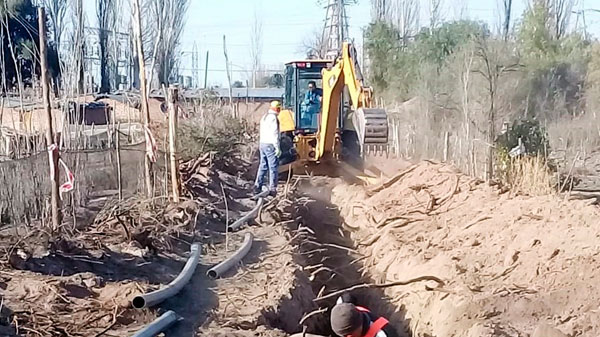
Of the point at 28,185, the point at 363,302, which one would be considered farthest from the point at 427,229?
the point at 28,185

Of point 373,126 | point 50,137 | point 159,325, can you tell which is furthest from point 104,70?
point 159,325

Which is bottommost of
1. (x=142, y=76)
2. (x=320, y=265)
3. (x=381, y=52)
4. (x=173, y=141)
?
(x=320, y=265)

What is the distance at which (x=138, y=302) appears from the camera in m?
6.93

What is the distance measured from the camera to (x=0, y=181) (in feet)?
33.1

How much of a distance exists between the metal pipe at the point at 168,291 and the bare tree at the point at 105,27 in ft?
138

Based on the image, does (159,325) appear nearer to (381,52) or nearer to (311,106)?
(311,106)

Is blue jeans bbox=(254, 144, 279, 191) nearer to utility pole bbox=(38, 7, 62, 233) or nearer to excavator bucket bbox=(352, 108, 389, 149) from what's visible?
excavator bucket bbox=(352, 108, 389, 149)

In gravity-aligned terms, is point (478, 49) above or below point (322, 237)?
above

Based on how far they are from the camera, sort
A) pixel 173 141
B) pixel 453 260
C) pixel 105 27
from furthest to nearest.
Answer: pixel 105 27 < pixel 173 141 < pixel 453 260

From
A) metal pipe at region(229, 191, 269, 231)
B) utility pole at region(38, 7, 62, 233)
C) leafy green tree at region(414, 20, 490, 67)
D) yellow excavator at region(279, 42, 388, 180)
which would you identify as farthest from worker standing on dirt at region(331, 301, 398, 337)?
leafy green tree at region(414, 20, 490, 67)

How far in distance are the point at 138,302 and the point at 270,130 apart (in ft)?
24.9

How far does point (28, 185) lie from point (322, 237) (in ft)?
15.9

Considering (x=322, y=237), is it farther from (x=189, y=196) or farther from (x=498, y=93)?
(x=498, y=93)

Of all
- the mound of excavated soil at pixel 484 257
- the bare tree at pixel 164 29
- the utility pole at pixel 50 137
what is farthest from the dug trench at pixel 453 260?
the bare tree at pixel 164 29
